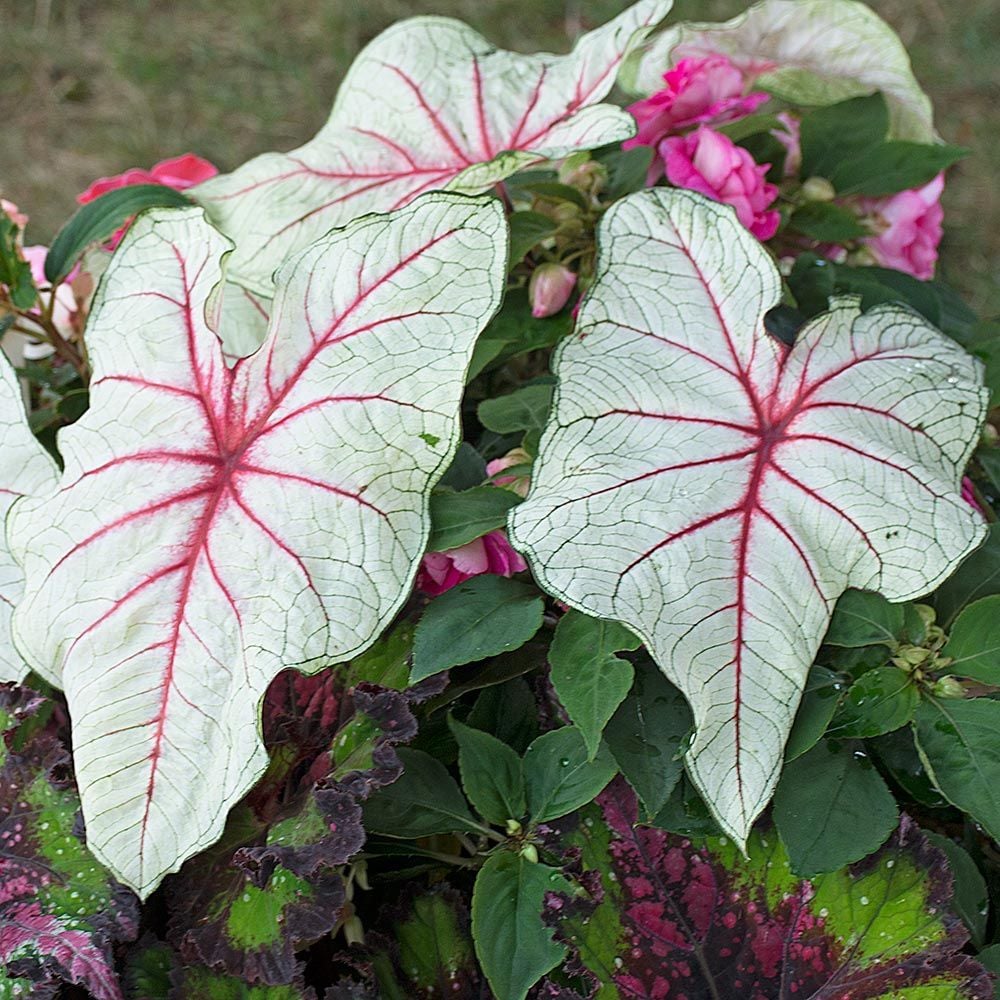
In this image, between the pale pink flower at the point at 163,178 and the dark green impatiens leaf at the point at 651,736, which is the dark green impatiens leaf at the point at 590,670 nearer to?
the dark green impatiens leaf at the point at 651,736

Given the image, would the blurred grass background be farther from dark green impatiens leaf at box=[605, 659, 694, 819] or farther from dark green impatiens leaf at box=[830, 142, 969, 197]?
dark green impatiens leaf at box=[605, 659, 694, 819]

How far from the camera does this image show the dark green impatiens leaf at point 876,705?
0.58 metres

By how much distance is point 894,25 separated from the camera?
2189 millimetres

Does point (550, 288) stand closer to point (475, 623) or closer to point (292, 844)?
point (475, 623)

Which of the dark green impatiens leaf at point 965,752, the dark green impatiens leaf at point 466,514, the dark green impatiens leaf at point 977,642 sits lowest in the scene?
the dark green impatiens leaf at point 965,752

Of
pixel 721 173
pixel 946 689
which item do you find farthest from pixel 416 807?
pixel 721 173

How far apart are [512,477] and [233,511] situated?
153 mm

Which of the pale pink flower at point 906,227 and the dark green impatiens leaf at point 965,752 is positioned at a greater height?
the pale pink flower at point 906,227

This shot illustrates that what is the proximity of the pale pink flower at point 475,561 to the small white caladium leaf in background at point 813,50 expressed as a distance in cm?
48

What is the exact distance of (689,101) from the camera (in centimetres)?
85

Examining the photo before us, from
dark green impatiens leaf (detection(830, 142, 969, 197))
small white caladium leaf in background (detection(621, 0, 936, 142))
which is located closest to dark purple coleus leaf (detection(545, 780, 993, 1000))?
dark green impatiens leaf (detection(830, 142, 969, 197))

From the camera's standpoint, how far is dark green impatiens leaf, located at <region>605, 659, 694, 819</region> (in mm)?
575

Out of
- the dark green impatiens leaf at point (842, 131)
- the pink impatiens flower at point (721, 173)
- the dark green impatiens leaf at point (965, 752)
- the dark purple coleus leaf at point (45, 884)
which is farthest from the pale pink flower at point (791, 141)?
the dark purple coleus leaf at point (45, 884)

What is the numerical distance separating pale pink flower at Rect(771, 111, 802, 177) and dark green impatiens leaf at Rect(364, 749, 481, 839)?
20.7 inches
